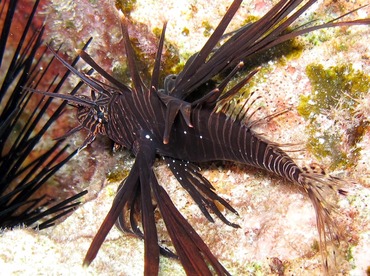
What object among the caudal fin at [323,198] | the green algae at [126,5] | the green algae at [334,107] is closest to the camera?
the caudal fin at [323,198]

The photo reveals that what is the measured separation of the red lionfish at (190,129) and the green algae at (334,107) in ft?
1.95

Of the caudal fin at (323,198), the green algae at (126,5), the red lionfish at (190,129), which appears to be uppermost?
the green algae at (126,5)

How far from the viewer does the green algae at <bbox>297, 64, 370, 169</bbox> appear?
3.54m

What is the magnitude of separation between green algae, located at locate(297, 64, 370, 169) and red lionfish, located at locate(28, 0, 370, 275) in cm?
59

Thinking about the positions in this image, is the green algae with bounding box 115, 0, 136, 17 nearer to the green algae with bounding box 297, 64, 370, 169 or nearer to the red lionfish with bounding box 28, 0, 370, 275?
the red lionfish with bounding box 28, 0, 370, 275

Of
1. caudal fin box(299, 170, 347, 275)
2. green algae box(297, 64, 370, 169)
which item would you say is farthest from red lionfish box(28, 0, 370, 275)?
green algae box(297, 64, 370, 169)

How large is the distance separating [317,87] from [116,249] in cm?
272

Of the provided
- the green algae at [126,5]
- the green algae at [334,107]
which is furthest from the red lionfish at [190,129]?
the green algae at [126,5]

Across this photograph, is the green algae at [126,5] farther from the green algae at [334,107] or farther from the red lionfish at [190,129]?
the green algae at [334,107]

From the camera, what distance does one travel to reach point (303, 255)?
3.35 m

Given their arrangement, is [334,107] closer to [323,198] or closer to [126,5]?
[323,198]

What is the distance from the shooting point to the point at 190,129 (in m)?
3.39

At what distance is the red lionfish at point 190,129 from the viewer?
288 cm

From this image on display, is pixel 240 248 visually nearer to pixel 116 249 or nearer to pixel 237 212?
pixel 237 212
